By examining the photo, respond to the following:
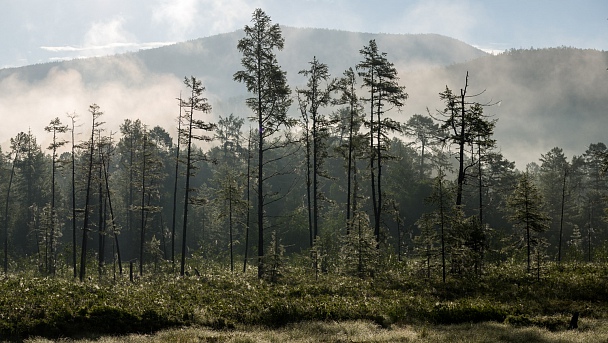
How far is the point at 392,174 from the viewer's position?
6644 centimetres

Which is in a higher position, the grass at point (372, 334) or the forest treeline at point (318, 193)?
the forest treeline at point (318, 193)

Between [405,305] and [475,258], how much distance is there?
786cm

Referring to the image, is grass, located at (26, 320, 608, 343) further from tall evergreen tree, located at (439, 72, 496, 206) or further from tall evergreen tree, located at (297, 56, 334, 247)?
tall evergreen tree, located at (297, 56, 334, 247)

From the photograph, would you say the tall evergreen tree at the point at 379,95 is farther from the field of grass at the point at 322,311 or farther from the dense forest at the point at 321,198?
the field of grass at the point at 322,311

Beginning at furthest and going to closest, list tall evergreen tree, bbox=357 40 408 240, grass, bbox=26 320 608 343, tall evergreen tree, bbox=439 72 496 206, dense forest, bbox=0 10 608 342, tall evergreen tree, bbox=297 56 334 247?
tall evergreen tree, bbox=297 56 334 247
tall evergreen tree, bbox=357 40 408 240
tall evergreen tree, bbox=439 72 496 206
dense forest, bbox=0 10 608 342
grass, bbox=26 320 608 343

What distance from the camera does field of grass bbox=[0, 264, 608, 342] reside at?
1386cm

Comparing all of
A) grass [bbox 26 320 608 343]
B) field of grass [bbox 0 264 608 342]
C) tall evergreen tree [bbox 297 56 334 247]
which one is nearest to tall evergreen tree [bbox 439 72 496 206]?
field of grass [bbox 0 264 608 342]

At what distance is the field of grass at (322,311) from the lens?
45.5 feet

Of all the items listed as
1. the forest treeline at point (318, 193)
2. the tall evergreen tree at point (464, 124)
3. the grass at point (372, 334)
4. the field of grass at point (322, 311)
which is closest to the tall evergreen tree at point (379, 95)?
the forest treeline at point (318, 193)

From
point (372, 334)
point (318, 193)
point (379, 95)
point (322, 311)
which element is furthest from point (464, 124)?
point (372, 334)

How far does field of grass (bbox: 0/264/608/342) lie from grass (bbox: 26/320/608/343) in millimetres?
34

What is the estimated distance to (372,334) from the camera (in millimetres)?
14406

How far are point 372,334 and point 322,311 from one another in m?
3.01

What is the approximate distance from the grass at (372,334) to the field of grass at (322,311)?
3 cm
